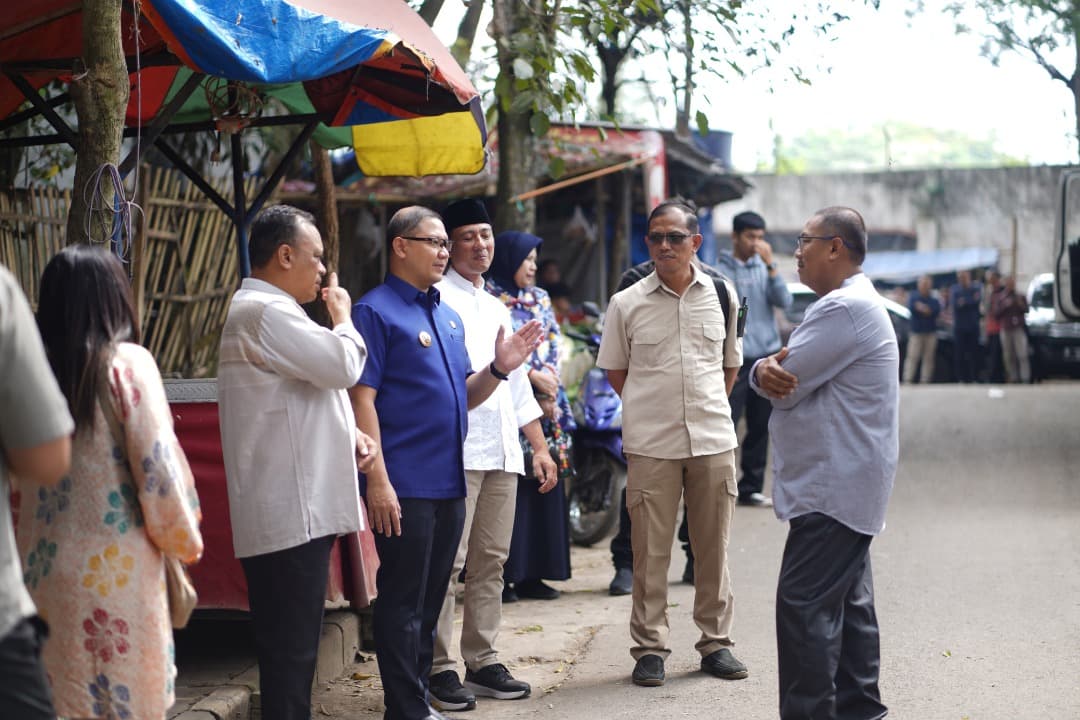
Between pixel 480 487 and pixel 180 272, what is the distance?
5.79m

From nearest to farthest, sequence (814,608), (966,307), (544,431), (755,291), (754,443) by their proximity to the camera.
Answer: (814,608)
(544,431)
(755,291)
(754,443)
(966,307)

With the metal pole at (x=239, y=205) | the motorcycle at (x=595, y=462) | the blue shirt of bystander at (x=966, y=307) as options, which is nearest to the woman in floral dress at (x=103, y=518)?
the metal pole at (x=239, y=205)

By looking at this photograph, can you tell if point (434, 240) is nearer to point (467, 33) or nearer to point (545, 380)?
point (545, 380)

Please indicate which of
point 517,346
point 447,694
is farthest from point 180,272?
point 517,346

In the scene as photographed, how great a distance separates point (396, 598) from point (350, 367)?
3.85 feet

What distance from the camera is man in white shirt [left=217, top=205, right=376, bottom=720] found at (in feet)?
14.1

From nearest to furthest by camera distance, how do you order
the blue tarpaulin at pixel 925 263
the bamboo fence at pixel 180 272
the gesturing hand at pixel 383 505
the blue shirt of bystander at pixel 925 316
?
the gesturing hand at pixel 383 505 → the bamboo fence at pixel 180 272 → the blue shirt of bystander at pixel 925 316 → the blue tarpaulin at pixel 925 263

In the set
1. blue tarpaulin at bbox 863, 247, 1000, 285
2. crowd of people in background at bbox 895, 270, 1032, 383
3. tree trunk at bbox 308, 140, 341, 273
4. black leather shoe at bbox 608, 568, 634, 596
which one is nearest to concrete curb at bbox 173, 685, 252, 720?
black leather shoe at bbox 608, 568, 634, 596

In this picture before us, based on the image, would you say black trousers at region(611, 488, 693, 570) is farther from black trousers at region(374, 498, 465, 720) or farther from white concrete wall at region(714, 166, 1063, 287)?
white concrete wall at region(714, 166, 1063, 287)

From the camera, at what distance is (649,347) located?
627 centimetres

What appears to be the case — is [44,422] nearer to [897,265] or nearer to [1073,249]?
[1073,249]

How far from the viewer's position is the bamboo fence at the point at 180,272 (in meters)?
10.4

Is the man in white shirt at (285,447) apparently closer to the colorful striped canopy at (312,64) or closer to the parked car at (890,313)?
the colorful striped canopy at (312,64)

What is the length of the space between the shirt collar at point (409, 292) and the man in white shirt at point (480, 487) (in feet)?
1.96
